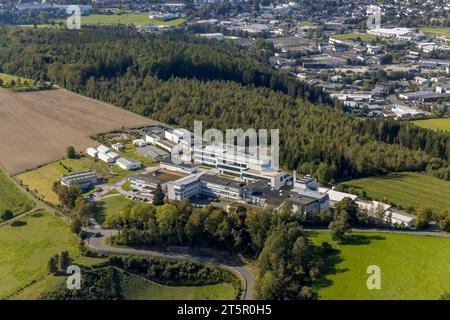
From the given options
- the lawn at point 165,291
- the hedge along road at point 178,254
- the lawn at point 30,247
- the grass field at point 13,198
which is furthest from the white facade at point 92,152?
the lawn at point 165,291

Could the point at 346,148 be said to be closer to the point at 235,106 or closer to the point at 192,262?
the point at 235,106

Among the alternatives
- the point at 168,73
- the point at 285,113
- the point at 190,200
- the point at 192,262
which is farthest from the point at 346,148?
the point at 168,73

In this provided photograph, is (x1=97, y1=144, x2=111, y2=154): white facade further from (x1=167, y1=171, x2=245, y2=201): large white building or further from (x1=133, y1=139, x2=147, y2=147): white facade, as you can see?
(x1=167, y1=171, x2=245, y2=201): large white building

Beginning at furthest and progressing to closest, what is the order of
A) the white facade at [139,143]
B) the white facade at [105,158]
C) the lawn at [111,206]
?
1. the white facade at [139,143]
2. the white facade at [105,158]
3. the lawn at [111,206]

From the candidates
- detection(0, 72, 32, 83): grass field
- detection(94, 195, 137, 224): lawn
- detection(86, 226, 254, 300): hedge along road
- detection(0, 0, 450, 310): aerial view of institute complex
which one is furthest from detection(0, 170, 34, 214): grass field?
detection(0, 72, 32, 83): grass field

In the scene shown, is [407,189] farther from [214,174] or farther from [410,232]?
[214,174]

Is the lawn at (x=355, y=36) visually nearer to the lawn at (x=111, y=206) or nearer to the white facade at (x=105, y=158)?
the white facade at (x=105, y=158)

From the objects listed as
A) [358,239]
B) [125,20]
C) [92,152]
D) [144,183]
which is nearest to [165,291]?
[358,239]
